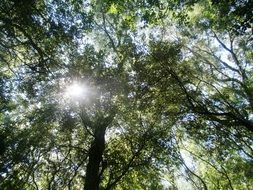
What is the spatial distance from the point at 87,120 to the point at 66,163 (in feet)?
14.5

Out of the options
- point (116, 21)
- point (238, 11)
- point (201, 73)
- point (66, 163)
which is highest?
point (116, 21)

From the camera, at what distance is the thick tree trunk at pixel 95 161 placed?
18.4 metres

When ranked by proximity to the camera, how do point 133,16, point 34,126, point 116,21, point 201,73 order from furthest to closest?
point 116,21, point 201,73, point 34,126, point 133,16

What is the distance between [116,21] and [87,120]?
903cm

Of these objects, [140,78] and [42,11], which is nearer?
[42,11]

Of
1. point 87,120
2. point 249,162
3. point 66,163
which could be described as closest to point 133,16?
point 87,120

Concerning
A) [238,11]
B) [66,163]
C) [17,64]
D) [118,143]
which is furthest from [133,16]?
[66,163]

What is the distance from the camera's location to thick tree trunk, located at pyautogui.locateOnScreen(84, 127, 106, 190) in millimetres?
18391

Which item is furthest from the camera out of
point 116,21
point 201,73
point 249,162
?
point 249,162

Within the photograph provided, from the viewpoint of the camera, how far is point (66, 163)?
21359 millimetres

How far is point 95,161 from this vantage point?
1934cm

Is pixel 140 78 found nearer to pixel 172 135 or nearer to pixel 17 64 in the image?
pixel 172 135

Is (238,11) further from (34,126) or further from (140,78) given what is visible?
(34,126)

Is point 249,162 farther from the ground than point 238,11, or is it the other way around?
point 249,162
